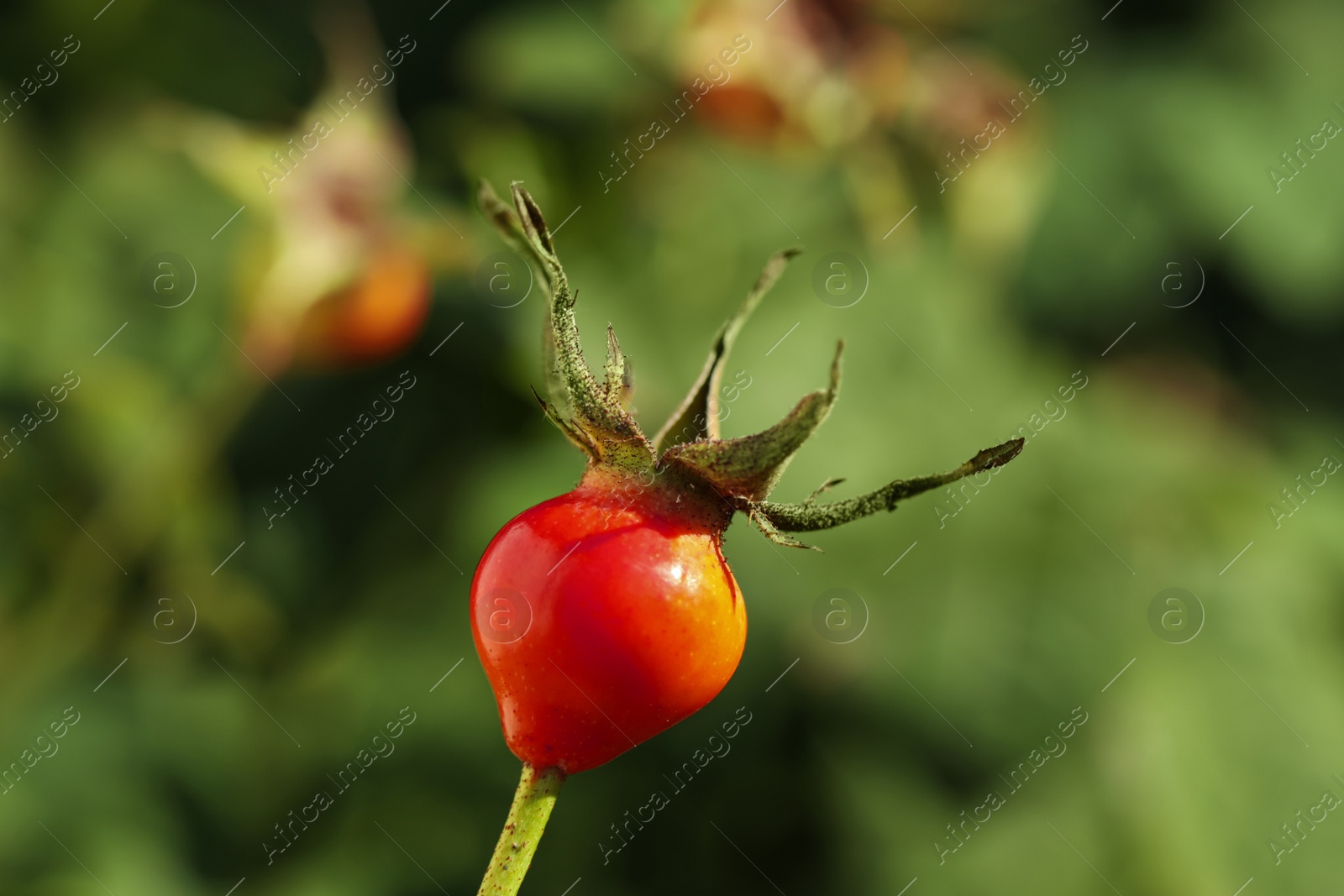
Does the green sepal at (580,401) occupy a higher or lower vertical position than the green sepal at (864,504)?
higher

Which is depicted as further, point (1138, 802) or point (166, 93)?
point (166, 93)

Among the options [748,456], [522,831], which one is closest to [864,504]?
[748,456]

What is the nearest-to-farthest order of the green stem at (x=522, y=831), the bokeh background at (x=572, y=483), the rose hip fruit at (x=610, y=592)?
the green stem at (x=522, y=831) < the rose hip fruit at (x=610, y=592) < the bokeh background at (x=572, y=483)

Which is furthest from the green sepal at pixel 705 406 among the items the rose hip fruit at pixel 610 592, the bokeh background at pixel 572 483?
the bokeh background at pixel 572 483

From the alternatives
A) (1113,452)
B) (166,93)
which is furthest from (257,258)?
(1113,452)

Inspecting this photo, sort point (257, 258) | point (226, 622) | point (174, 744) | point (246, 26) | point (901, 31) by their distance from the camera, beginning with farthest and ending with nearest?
point (246, 26) → point (901, 31) → point (174, 744) → point (226, 622) → point (257, 258)

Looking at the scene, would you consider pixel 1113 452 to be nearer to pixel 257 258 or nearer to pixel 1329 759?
pixel 1329 759

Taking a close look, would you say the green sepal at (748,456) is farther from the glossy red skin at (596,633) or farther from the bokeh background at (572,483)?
the bokeh background at (572,483)
